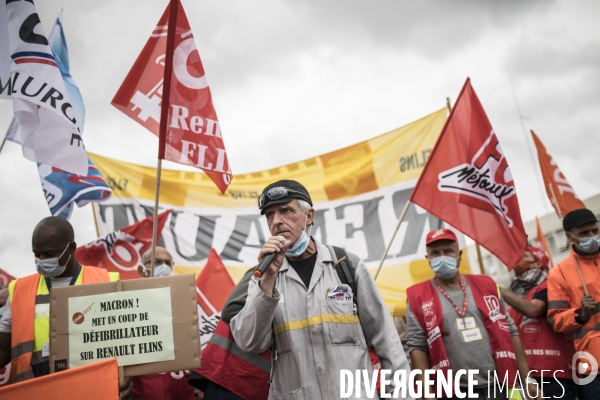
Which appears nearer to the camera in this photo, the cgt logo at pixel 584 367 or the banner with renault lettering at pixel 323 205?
the cgt logo at pixel 584 367

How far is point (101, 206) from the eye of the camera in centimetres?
873

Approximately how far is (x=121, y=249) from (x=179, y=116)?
301cm

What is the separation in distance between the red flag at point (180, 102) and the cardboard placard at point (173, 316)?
1931mm

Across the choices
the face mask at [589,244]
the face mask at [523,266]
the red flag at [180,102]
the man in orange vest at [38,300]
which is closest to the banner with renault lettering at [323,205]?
the face mask at [523,266]

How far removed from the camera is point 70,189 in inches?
228

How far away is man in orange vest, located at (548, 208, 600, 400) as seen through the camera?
4.89 metres

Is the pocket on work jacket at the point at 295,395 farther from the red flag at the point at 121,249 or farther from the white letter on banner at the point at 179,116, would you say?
the red flag at the point at 121,249

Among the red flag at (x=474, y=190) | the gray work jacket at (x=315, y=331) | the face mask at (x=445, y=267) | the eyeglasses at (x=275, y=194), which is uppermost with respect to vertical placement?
the red flag at (x=474, y=190)

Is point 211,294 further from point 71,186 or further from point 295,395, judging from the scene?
point 295,395

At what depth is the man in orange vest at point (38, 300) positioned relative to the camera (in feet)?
12.2

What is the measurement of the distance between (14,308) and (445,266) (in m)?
3.32

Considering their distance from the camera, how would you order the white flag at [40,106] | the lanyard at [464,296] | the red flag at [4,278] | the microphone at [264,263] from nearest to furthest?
the microphone at [264,263] → the white flag at [40,106] → the lanyard at [464,296] → the red flag at [4,278]

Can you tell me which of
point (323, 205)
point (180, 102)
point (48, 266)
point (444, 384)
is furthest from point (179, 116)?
point (323, 205)

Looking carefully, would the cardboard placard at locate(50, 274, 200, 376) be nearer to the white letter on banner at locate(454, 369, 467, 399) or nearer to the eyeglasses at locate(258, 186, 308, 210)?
the eyeglasses at locate(258, 186, 308, 210)
